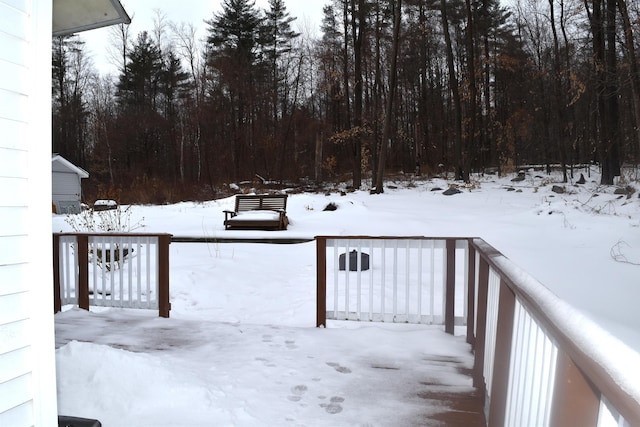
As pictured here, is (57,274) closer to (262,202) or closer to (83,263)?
(83,263)

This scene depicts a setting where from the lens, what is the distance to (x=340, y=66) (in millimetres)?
18469

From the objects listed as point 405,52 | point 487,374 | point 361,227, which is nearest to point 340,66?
point 405,52

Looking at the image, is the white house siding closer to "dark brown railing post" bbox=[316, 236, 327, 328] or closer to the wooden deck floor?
the wooden deck floor

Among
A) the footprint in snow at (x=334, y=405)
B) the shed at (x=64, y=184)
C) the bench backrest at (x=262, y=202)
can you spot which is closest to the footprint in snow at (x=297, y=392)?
the footprint in snow at (x=334, y=405)

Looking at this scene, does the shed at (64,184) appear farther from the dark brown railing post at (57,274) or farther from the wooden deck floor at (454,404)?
the wooden deck floor at (454,404)

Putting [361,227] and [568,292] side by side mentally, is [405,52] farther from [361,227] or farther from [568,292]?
[568,292]

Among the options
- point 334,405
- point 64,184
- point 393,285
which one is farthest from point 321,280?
point 64,184

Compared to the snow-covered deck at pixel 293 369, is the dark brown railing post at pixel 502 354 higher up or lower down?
higher up

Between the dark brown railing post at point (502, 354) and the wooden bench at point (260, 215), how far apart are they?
7857 millimetres

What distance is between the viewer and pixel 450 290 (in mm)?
3279

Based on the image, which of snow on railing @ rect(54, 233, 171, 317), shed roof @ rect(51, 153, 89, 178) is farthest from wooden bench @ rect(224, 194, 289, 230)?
shed roof @ rect(51, 153, 89, 178)

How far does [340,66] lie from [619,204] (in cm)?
1254

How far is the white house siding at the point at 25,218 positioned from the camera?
1450 millimetres

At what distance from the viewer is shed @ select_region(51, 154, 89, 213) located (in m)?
18.1
